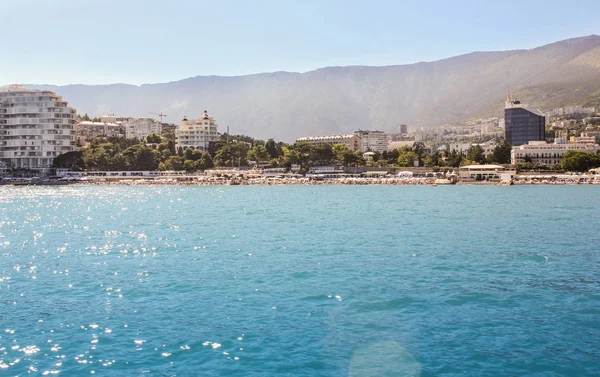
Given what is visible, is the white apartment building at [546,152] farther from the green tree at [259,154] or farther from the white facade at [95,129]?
the white facade at [95,129]

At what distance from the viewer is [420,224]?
118 feet

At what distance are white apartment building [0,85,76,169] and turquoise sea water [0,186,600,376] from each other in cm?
9322

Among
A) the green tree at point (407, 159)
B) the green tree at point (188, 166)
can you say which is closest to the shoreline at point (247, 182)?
the green tree at point (188, 166)

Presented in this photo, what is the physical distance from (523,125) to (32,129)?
12543cm

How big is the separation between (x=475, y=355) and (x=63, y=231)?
2949 cm

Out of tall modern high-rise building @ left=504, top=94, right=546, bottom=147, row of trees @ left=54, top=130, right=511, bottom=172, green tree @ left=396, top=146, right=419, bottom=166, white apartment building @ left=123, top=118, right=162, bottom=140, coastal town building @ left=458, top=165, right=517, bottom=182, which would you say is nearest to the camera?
coastal town building @ left=458, top=165, right=517, bottom=182

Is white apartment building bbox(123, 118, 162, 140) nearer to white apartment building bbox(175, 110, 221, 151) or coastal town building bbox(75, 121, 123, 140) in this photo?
coastal town building bbox(75, 121, 123, 140)

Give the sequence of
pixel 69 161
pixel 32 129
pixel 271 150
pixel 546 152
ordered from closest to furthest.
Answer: pixel 32 129 < pixel 69 161 < pixel 546 152 < pixel 271 150

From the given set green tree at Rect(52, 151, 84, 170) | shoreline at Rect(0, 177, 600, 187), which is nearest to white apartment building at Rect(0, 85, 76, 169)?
green tree at Rect(52, 151, 84, 170)

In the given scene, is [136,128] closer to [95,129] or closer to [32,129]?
[95,129]

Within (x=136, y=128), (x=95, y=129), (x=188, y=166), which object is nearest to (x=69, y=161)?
(x=188, y=166)

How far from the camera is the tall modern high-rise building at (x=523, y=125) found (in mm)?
160875

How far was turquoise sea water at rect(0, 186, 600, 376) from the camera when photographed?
12211 millimetres

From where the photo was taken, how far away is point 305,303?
1642 cm
